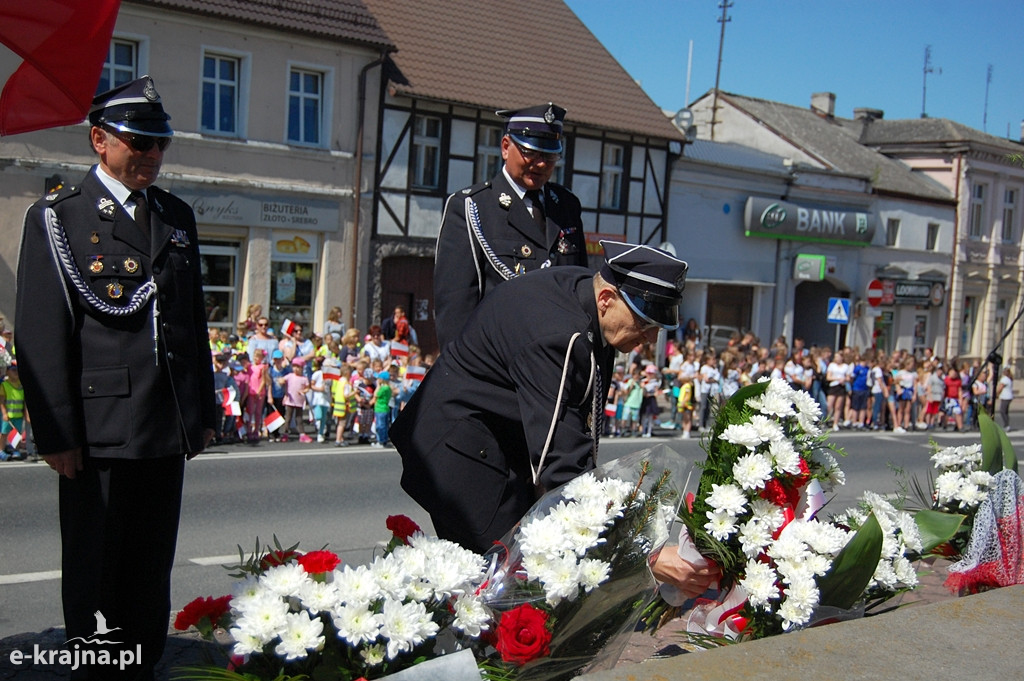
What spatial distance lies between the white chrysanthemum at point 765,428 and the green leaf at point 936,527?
1.55 m

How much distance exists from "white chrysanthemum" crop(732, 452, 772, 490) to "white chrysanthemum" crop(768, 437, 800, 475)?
4cm

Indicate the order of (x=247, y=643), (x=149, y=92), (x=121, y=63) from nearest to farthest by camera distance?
(x=247, y=643), (x=149, y=92), (x=121, y=63)

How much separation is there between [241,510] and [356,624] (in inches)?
262

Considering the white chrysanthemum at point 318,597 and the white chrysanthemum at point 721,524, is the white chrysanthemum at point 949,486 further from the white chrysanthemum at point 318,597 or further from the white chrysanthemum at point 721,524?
the white chrysanthemum at point 318,597

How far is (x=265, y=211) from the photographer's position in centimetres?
2109

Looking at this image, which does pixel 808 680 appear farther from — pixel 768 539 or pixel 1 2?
pixel 1 2

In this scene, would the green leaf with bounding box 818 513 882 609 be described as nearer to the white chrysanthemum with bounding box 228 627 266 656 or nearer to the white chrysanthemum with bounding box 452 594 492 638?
the white chrysanthemum with bounding box 452 594 492 638

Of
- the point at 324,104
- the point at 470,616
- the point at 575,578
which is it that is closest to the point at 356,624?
the point at 470,616

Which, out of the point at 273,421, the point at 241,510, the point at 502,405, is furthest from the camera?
the point at 273,421

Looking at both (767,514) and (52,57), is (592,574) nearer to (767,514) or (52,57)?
(767,514)

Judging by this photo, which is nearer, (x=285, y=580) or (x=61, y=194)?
(x=285, y=580)

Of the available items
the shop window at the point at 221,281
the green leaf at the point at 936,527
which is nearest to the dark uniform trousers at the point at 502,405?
the green leaf at the point at 936,527

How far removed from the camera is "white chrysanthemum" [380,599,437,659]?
2518 mm

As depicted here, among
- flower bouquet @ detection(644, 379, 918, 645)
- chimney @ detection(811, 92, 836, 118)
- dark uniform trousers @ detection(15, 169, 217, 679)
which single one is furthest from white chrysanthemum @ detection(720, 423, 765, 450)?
chimney @ detection(811, 92, 836, 118)
